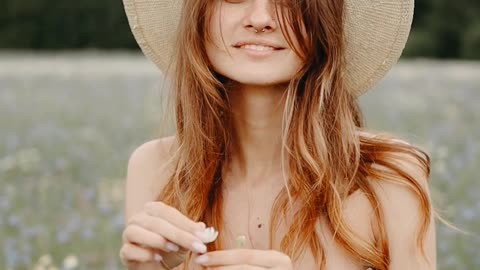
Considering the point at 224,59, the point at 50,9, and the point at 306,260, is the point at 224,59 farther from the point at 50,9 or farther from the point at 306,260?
the point at 50,9

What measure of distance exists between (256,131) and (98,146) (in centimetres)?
581

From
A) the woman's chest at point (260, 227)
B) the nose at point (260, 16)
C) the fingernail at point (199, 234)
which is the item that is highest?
the nose at point (260, 16)

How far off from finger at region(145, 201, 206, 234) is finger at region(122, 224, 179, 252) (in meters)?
0.04

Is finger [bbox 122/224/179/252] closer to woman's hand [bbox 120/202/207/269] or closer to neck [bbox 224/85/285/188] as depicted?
woman's hand [bbox 120/202/207/269]

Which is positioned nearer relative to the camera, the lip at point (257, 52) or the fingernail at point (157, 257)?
the fingernail at point (157, 257)

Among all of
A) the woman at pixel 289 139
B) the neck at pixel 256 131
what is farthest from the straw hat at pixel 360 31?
the neck at pixel 256 131

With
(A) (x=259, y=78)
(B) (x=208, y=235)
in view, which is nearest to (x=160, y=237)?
(B) (x=208, y=235)

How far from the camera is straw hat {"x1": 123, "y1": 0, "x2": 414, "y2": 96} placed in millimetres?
3094

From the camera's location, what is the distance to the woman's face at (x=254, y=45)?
288cm

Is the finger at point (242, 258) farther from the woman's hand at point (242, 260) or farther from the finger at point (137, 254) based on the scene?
the finger at point (137, 254)

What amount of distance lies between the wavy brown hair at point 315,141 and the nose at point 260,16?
0.03 m

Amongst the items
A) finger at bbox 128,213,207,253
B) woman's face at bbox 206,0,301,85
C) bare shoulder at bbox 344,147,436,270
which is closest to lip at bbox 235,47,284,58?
woman's face at bbox 206,0,301,85

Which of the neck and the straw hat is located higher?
the straw hat

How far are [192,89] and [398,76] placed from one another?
1490 centimetres
